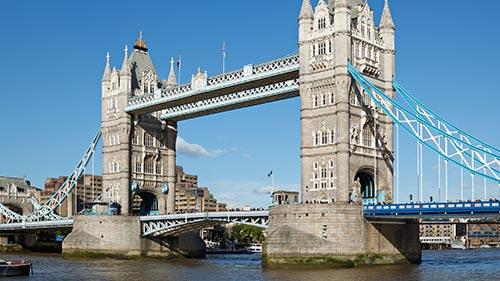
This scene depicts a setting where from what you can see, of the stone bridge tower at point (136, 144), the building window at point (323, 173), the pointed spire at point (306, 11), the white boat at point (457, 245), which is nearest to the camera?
the building window at point (323, 173)

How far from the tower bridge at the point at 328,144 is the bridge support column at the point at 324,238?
0.08m

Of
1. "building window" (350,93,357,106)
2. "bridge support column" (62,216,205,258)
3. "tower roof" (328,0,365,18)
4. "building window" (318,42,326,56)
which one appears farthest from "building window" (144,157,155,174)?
"building window" (350,93,357,106)

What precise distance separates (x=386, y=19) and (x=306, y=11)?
715 centimetres

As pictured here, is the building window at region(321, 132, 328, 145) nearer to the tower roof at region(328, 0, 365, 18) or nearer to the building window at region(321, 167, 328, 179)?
the building window at region(321, 167, 328, 179)

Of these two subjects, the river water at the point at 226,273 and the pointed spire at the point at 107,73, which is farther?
the pointed spire at the point at 107,73

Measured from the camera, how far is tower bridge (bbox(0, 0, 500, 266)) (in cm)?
6216

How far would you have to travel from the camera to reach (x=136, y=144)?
Answer: 90688 mm

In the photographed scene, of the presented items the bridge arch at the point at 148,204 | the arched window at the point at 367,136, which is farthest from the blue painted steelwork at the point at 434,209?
the bridge arch at the point at 148,204

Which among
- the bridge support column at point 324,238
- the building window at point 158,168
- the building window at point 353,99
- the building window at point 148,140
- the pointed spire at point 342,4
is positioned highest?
the pointed spire at point 342,4

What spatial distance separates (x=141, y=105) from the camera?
285 feet

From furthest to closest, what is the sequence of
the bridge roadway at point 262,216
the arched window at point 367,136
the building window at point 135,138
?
the building window at point 135,138 < the arched window at point 367,136 < the bridge roadway at point 262,216

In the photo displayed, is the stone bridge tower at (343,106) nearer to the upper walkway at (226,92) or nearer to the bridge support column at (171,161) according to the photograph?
the upper walkway at (226,92)

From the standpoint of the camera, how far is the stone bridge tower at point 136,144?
294 feet

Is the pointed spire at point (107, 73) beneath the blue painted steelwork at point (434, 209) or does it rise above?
above
